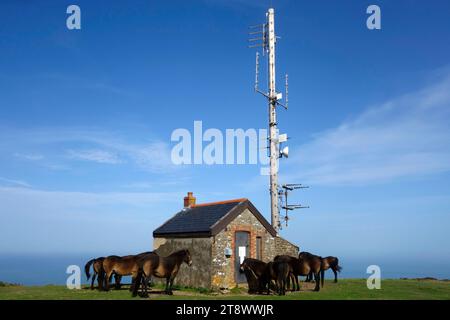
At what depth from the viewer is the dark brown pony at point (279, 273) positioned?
67.8 feet

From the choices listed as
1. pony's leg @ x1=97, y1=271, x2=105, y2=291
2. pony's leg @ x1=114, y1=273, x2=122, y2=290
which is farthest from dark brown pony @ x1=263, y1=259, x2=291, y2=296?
pony's leg @ x1=97, y1=271, x2=105, y2=291

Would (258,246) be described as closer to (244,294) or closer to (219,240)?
(219,240)

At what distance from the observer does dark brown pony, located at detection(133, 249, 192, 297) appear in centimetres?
2000

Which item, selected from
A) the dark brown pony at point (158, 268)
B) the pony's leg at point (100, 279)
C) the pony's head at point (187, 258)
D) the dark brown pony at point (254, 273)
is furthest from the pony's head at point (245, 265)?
the pony's leg at point (100, 279)

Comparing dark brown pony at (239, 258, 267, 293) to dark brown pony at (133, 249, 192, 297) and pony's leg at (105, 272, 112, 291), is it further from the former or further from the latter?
pony's leg at (105, 272, 112, 291)

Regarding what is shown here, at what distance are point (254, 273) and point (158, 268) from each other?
16.5 feet

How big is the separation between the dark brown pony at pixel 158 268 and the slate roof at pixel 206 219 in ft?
6.74

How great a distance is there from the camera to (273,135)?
107ft

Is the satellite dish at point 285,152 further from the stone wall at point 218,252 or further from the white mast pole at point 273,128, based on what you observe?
the stone wall at point 218,252

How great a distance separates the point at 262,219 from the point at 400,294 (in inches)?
320
